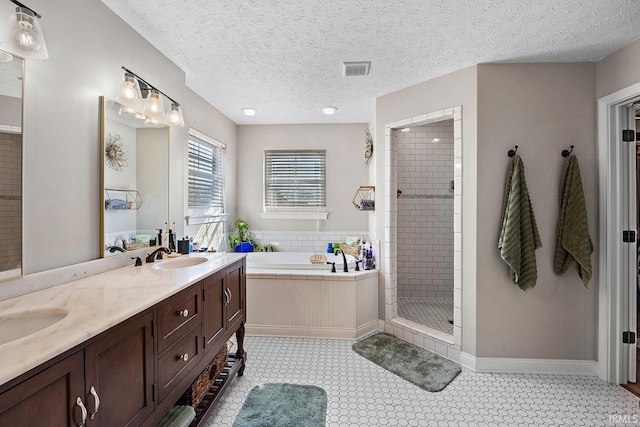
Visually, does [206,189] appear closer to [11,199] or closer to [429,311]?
[11,199]

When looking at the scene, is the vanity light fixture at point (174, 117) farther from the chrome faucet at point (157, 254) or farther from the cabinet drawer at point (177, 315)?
the cabinet drawer at point (177, 315)

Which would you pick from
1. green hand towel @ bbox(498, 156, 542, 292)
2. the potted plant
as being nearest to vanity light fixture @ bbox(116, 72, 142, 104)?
the potted plant

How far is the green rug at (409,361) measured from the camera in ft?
7.61

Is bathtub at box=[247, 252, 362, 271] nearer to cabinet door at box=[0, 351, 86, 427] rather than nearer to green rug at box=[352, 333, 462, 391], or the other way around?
green rug at box=[352, 333, 462, 391]

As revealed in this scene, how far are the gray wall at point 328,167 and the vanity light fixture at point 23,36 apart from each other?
3.08m

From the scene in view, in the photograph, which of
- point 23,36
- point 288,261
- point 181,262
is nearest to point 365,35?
point 23,36

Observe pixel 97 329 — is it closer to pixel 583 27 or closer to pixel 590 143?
pixel 583 27

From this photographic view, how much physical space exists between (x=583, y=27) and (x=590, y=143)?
90cm

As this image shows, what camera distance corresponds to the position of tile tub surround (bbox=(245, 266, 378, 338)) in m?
3.00

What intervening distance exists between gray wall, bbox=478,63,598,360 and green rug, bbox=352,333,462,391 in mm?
343

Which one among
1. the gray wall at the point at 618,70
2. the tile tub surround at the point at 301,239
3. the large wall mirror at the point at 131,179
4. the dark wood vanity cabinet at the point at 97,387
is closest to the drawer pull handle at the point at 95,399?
the dark wood vanity cabinet at the point at 97,387

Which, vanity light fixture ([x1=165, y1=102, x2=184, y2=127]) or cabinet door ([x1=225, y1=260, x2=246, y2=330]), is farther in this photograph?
vanity light fixture ([x1=165, y1=102, x2=184, y2=127])

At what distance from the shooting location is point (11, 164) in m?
1.25

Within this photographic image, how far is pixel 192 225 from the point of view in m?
3.12
